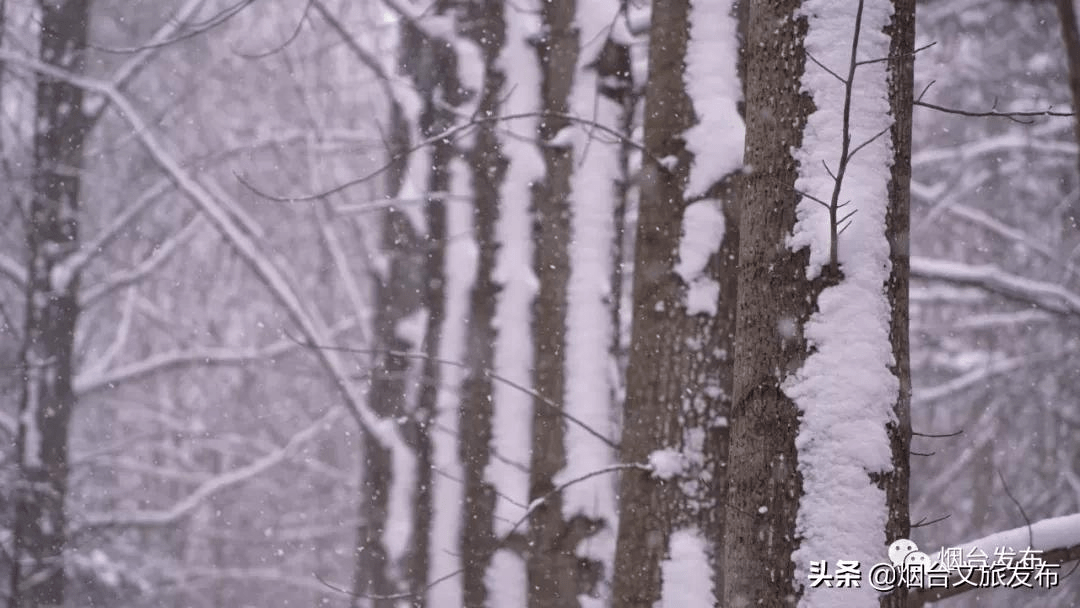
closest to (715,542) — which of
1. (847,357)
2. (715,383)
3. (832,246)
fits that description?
(715,383)

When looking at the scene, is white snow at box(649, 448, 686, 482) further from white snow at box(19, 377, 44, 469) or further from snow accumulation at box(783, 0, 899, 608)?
white snow at box(19, 377, 44, 469)

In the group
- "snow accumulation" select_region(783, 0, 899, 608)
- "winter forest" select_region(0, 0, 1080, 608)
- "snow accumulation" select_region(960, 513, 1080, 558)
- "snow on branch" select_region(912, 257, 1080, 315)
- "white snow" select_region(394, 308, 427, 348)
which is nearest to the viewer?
"snow accumulation" select_region(783, 0, 899, 608)

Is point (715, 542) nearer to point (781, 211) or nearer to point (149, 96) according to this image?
point (781, 211)

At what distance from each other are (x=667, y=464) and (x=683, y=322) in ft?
1.60

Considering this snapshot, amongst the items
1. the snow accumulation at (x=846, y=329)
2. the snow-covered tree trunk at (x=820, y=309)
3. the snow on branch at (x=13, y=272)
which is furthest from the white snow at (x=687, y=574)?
the snow on branch at (x=13, y=272)

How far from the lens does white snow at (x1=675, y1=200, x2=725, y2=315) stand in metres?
2.99

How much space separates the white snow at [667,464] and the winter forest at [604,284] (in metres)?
Result: 0.01

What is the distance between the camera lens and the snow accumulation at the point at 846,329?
6.08ft

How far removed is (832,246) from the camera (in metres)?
1.87

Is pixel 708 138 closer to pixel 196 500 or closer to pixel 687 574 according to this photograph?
pixel 687 574

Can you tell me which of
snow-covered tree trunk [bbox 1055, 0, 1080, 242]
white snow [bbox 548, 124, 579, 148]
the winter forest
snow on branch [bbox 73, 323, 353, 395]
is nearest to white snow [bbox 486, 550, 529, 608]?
the winter forest

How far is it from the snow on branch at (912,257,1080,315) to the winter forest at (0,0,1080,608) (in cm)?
3

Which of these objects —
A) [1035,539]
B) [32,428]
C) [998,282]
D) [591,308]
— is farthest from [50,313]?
[1035,539]

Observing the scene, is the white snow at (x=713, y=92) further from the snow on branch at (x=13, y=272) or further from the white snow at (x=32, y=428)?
the snow on branch at (x=13, y=272)
